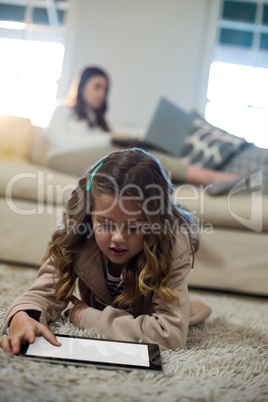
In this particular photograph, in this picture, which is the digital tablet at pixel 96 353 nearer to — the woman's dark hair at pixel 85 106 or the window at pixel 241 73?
the woman's dark hair at pixel 85 106

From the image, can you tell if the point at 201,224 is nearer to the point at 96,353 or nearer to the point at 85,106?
the point at 96,353

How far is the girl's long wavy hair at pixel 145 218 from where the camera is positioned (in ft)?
2.56

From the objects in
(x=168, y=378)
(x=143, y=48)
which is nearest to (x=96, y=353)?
(x=168, y=378)

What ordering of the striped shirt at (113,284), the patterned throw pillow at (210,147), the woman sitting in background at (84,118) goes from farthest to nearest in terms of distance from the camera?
the woman sitting in background at (84,118) < the patterned throw pillow at (210,147) < the striped shirt at (113,284)

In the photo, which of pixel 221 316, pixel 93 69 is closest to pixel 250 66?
pixel 93 69

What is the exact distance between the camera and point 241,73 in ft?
10.8

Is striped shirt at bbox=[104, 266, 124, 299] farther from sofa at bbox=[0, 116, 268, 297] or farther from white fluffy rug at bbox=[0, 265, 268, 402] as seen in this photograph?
sofa at bbox=[0, 116, 268, 297]

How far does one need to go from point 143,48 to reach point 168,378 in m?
3.08

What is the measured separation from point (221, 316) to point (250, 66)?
273cm

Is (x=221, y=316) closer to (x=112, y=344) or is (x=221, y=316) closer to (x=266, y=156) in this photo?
(x=112, y=344)

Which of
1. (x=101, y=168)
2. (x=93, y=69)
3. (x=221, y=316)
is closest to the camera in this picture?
(x=101, y=168)

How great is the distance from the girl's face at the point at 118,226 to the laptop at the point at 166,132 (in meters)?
1.14

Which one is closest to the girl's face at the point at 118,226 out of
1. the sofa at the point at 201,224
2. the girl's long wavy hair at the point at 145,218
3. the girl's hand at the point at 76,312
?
the girl's long wavy hair at the point at 145,218

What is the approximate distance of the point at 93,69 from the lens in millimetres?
2496
